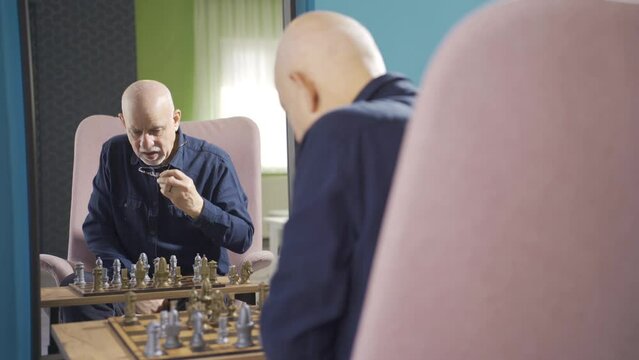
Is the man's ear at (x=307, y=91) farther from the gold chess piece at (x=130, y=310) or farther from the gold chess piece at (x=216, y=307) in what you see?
the gold chess piece at (x=130, y=310)

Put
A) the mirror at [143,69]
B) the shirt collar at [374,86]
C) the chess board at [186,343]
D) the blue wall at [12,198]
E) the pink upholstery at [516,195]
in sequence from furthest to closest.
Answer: the mirror at [143,69] → the blue wall at [12,198] → the chess board at [186,343] → the shirt collar at [374,86] → the pink upholstery at [516,195]

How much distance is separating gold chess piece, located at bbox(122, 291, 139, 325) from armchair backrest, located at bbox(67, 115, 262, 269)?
0.22 m

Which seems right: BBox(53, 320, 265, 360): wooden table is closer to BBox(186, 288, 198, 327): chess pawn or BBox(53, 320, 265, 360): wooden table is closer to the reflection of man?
BBox(186, 288, 198, 327): chess pawn

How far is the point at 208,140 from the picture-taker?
207 centimetres

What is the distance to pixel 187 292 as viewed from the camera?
1836 mm

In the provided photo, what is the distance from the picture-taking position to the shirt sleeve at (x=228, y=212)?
200cm

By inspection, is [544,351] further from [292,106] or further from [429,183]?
[292,106]

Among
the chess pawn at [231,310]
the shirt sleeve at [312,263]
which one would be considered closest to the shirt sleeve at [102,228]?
the chess pawn at [231,310]

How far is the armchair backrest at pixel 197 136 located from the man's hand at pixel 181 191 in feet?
0.39

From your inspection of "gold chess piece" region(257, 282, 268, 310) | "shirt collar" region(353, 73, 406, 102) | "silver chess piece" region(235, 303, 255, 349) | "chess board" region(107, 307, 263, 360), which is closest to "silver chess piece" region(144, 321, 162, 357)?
"chess board" region(107, 307, 263, 360)

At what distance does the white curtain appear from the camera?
193 cm

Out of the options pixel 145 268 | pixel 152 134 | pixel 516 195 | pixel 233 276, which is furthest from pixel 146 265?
pixel 516 195

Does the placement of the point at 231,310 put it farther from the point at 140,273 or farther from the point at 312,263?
the point at 312,263

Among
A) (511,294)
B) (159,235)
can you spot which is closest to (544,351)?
(511,294)
